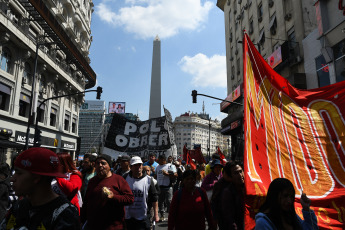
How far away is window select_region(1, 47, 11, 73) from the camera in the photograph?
18509mm

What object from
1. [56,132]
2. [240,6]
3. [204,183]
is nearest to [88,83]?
[56,132]

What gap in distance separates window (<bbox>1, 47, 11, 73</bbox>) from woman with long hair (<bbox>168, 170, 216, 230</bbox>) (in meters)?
19.4

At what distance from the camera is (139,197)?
4.35 metres

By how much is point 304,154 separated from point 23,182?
3044 millimetres

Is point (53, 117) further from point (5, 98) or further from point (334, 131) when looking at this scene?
point (334, 131)

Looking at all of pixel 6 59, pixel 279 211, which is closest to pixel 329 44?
pixel 279 211

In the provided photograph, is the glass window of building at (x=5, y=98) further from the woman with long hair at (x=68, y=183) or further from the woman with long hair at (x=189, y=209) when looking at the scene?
the woman with long hair at (x=189, y=209)

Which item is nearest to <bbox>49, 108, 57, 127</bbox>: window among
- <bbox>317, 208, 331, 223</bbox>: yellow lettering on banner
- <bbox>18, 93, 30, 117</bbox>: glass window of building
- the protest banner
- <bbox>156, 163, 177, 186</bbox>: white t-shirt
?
<bbox>18, 93, 30, 117</bbox>: glass window of building

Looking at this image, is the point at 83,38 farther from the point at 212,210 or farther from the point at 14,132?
the point at 212,210

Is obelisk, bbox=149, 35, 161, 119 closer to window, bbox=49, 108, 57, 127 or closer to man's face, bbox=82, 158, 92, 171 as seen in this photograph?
window, bbox=49, 108, 57, 127

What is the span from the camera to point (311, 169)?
3180 mm

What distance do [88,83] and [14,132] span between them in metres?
20.2

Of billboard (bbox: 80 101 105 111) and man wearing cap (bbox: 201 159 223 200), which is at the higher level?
billboard (bbox: 80 101 105 111)

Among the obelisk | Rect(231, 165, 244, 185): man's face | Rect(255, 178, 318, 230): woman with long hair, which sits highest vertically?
the obelisk
